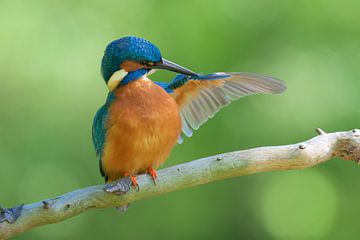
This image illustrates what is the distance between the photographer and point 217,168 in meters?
3.70

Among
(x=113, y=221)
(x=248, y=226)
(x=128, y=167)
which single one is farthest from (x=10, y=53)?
(x=248, y=226)

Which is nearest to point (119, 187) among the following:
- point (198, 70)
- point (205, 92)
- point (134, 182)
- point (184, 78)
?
point (134, 182)

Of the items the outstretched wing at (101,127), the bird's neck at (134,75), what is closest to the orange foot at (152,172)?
the outstretched wing at (101,127)

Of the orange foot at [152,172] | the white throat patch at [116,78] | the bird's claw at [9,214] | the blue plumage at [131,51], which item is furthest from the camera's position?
the white throat patch at [116,78]

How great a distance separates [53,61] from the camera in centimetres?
580

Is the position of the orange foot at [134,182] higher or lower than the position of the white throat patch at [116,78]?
lower

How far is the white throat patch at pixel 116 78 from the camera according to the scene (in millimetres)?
4281

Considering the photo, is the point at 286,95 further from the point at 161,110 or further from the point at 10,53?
the point at 10,53

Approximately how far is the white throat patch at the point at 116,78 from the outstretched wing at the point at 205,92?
43 centimetres

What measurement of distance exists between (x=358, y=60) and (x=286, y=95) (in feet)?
2.23

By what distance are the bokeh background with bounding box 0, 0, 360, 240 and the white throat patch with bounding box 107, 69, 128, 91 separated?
1.35 metres

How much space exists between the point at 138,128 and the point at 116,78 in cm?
37

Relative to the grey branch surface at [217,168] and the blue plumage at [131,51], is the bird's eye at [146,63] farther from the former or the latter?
the grey branch surface at [217,168]

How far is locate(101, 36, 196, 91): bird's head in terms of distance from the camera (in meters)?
4.15
